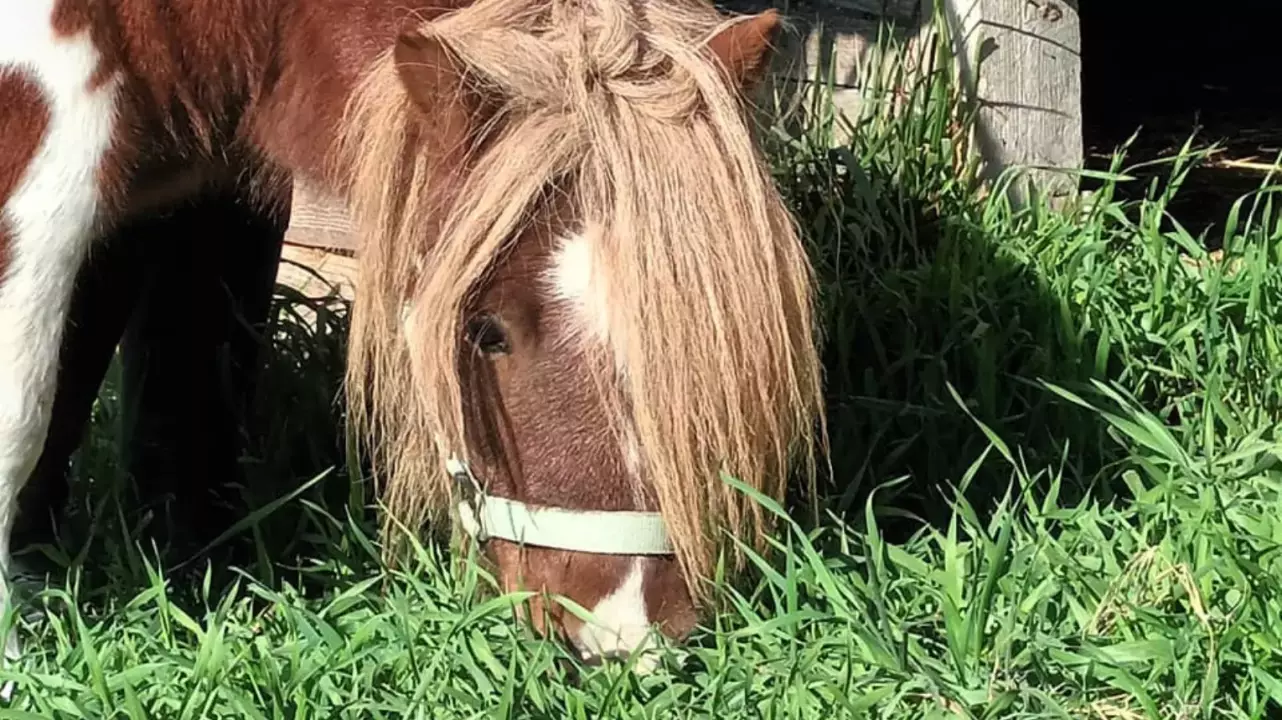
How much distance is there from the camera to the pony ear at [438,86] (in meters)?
1.48

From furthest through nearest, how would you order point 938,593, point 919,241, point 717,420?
point 919,241 → point 938,593 → point 717,420

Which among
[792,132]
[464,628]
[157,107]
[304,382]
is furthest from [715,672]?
[792,132]

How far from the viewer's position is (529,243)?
1496 mm

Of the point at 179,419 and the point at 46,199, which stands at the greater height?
the point at 46,199

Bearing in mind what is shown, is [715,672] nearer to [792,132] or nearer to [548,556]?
[548,556]

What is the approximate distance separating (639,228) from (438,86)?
254 mm

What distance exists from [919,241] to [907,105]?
9.7 inches

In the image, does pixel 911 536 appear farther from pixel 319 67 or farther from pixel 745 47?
pixel 319 67

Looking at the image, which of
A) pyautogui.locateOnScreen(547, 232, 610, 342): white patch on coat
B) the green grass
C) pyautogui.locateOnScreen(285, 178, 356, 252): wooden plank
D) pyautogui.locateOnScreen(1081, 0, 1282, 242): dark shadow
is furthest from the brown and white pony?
pyautogui.locateOnScreen(1081, 0, 1282, 242): dark shadow

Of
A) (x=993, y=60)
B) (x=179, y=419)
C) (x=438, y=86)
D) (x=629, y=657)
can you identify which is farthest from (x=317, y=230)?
(x=629, y=657)

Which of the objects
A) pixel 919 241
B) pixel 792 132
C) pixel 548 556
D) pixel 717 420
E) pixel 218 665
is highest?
pixel 792 132

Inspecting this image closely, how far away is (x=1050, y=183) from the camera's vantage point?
2.78 m

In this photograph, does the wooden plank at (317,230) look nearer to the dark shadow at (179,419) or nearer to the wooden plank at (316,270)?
the wooden plank at (316,270)

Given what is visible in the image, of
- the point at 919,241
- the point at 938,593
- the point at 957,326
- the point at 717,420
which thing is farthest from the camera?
the point at 919,241
